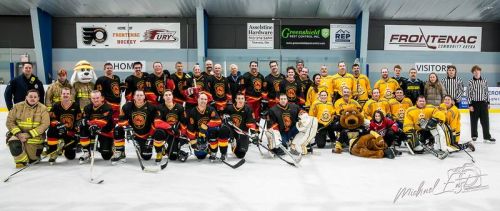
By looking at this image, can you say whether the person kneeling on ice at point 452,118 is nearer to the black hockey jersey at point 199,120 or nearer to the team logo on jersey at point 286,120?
the team logo on jersey at point 286,120

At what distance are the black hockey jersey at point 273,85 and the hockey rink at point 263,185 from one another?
5.11 ft

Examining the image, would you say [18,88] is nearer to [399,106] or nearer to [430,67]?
[399,106]

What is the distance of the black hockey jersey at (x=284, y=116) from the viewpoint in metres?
4.53

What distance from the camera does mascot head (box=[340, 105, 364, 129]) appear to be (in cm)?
459

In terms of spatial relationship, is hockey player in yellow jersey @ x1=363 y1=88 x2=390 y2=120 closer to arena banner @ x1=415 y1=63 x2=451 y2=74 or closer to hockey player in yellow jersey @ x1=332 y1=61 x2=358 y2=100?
hockey player in yellow jersey @ x1=332 y1=61 x2=358 y2=100

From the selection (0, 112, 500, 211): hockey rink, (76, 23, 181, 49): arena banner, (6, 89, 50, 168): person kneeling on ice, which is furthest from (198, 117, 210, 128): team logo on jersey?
(76, 23, 181, 49): arena banner

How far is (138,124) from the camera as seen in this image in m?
3.95

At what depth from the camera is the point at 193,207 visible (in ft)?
8.10

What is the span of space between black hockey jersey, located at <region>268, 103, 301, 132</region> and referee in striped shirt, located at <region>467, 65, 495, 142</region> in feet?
9.98

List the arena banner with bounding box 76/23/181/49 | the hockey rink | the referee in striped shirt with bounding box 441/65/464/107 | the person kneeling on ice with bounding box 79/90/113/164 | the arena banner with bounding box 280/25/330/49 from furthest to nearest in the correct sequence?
the arena banner with bounding box 280/25/330/49 → the arena banner with bounding box 76/23/181/49 → the referee in striped shirt with bounding box 441/65/464/107 → the person kneeling on ice with bounding box 79/90/113/164 → the hockey rink

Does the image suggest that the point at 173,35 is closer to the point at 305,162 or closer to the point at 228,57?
the point at 228,57

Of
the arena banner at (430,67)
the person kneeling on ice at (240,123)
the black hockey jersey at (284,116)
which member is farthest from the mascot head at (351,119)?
the arena banner at (430,67)

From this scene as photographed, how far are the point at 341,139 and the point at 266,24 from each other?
316 inches

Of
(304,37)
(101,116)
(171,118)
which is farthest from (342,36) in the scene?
(101,116)
